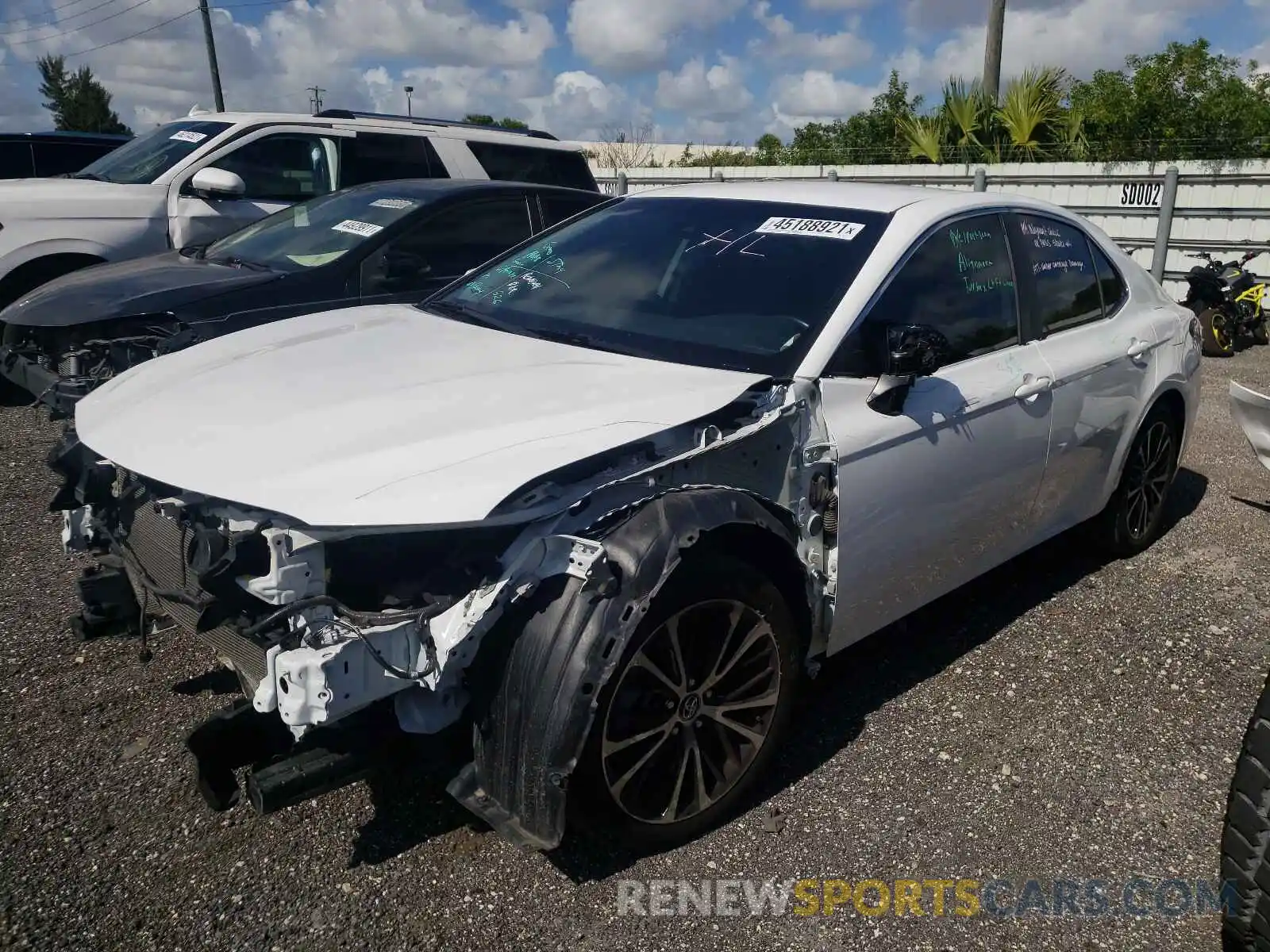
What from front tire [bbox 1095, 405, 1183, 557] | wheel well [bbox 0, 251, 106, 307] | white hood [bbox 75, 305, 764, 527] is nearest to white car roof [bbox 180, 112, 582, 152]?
wheel well [bbox 0, 251, 106, 307]

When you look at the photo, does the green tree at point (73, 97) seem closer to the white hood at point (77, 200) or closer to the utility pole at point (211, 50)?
the utility pole at point (211, 50)

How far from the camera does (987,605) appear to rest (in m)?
4.37

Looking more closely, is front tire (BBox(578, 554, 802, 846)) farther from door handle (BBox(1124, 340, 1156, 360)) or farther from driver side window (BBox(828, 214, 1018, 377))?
door handle (BBox(1124, 340, 1156, 360))

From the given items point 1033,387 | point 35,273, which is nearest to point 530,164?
point 35,273

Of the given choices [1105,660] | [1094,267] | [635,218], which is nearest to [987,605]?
[1105,660]

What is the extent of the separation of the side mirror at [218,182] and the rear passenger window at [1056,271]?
5.23 metres

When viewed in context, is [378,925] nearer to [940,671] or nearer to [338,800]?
[338,800]

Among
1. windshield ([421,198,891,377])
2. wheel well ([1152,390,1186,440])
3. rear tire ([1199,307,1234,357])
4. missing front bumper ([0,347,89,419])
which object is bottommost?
rear tire ([1199,307,1234,357])

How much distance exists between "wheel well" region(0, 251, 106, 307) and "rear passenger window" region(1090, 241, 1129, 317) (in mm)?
6287

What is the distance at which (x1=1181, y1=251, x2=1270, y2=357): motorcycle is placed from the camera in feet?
33.7

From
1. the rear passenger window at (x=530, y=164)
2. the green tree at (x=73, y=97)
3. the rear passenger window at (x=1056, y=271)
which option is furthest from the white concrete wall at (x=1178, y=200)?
the green tree at (x=73, y=97)

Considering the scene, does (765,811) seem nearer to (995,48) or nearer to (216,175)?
(216,175)

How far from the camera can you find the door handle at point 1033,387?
141 inches

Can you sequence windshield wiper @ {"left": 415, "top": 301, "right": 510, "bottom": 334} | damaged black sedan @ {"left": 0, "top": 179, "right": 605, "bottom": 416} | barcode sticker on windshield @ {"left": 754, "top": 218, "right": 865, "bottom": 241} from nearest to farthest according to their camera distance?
barcode sticker on windshield @ {"left": 754, "top": 218, "right": 865, "bottom": 241} → windshield wiper @ {"left": 415, "top": 301, "right": 510, "bottom": 334} → damaged black sedan @ {"left": 0, "top": 179, "right": 605, "bottom": 416}
